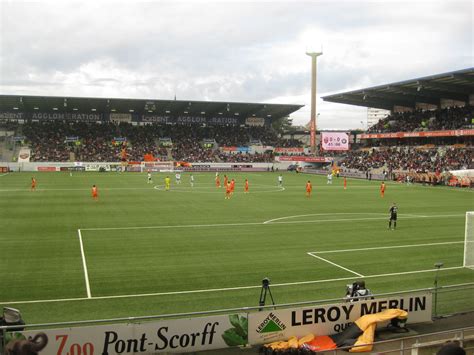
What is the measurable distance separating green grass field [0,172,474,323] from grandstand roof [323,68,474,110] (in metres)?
32.5

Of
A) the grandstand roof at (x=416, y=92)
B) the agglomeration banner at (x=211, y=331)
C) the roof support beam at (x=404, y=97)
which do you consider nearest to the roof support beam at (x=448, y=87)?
the grandstand roof at (x=416, y=92)

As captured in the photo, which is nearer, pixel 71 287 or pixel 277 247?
pixel 71 287

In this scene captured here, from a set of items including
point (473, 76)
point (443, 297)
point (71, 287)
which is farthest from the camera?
point (473, 76)

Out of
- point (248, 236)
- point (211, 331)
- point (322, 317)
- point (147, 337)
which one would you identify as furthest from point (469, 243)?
point (147, 337)

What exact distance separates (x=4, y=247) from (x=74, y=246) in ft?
9.74

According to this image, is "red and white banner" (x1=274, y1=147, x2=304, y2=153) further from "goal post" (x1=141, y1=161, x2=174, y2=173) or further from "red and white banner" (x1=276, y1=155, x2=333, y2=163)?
"goal post" (x1=141, y1=161, x2=174, y2=173)

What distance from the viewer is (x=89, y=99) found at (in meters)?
89.2

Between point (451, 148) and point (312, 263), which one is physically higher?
point (451, 148)

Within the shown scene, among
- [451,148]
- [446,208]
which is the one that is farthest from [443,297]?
[451,148]

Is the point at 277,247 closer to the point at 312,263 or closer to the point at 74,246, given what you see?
the point at 312,263

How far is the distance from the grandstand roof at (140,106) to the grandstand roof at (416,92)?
16426mm

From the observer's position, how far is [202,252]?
20.9m

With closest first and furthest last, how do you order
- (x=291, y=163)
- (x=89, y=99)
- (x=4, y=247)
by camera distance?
(x=4, y=247)
(x=89, y=99)
(x=291, y=163)

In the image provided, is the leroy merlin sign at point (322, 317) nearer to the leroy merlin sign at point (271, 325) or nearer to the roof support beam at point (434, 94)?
the leroy merlin sign at point (271, 325)
